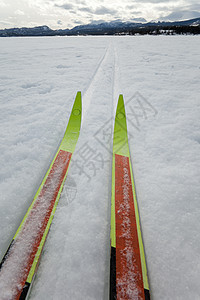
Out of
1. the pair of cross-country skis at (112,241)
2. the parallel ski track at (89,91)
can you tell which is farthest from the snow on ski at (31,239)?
the parallel ski track at (89,91)

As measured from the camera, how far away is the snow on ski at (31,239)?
0.98m

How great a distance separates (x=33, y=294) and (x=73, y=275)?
26 cm

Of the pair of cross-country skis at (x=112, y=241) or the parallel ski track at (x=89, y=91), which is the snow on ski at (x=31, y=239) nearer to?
the pair of cross-country skis at (x=112, y=241)

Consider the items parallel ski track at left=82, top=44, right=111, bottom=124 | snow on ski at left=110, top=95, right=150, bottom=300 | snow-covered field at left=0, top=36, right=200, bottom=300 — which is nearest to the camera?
snow on ski at left=110, top=95, right=150, bottom=300

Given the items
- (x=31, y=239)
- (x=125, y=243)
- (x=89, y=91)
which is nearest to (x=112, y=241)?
(x=125, y=243)

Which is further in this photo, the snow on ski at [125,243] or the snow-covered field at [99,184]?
the snow-covered field at [99,184]

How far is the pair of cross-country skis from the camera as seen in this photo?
0.98 m

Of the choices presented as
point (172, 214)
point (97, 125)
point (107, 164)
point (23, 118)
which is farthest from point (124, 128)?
point (23, 118)

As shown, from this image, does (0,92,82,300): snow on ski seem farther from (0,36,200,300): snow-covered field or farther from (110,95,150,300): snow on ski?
(110,95,150,300): snow on ski

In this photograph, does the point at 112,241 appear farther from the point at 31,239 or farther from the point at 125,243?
the point at 31,239

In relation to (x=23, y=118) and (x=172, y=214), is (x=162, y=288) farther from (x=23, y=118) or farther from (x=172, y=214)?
(x=23, y=118)

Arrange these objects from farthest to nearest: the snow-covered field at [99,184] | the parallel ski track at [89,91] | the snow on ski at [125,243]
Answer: the parallel ski track at [89,91]
the snow-covered field at [99,184]
the snow on ski at [125,243]

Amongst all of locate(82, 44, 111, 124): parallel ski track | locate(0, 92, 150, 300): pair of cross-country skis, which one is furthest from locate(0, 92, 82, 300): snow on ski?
locate(82, 44, 111, 124): parallel ski track

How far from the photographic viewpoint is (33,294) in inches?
39.4
